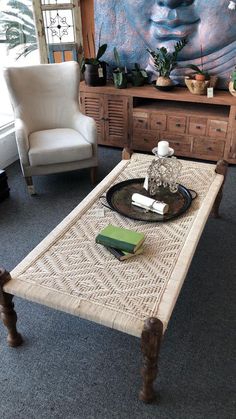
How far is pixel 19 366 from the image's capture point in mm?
1473

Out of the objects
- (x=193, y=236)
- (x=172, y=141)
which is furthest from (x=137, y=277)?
(x=172, y=141)

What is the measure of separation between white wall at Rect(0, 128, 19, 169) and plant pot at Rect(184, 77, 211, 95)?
1.66 metres

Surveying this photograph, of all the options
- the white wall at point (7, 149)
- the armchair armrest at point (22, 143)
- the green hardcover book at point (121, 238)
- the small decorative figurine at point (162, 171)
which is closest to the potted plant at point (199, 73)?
the small decorative figurine at point (162, 171)

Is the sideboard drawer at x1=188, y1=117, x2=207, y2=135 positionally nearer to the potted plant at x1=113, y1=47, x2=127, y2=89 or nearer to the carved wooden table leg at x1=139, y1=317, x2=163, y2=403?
the potted plant at x1=113, y1=47, x2=127, y2=89

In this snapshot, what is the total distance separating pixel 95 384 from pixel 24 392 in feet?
0.90

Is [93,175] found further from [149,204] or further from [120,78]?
[149,204]

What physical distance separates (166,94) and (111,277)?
211 cm

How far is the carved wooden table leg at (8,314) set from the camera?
4.42 ft

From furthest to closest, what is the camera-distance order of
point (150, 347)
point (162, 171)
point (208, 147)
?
point (208, 147), point (162, 171), point (150, 347)

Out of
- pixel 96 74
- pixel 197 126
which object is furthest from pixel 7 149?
pixel 197 126

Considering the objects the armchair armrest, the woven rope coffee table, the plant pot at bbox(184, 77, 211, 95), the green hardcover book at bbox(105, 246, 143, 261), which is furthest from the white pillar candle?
the plant pot at bbox(184, 77, 211, 95)

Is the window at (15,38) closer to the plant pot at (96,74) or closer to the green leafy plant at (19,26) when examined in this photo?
the green leafy plant at (19,26)

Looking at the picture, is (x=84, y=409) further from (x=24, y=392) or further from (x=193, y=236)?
(x=193, y=236)

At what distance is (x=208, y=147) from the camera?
304 centimetres
